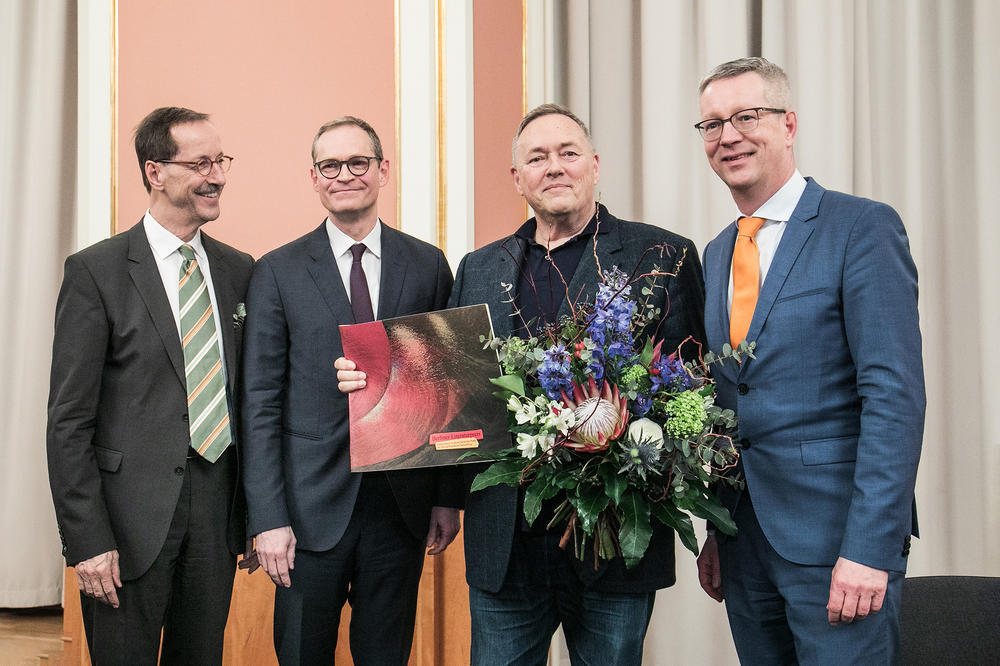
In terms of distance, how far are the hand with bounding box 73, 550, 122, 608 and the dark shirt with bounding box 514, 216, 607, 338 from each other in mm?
1171

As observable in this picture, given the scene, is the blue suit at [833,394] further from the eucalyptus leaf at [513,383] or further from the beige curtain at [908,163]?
the beige curtain at [908,163]

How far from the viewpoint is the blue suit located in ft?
5.02

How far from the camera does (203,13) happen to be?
132 inches

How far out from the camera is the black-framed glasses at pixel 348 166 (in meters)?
2.15

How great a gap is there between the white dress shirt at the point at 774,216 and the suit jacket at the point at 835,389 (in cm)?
5

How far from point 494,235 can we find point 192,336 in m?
1.55

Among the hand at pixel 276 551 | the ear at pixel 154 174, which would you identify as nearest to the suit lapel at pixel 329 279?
the ear at pixel 154 174

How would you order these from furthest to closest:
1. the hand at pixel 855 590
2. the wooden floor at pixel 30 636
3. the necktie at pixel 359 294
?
the wooden floor at pixel 30 636 < the necktie at pixel 359 294 < the hand at pixel 855 590

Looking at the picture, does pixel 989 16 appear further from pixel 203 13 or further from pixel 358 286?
pixel 203 13

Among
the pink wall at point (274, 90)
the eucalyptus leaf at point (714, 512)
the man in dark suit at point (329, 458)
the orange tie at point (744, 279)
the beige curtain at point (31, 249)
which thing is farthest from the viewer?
the beige curtain at point (31, 249)

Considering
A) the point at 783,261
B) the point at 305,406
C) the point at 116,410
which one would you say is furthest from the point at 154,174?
the point at 783,261

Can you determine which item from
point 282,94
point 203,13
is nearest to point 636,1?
point 282,94

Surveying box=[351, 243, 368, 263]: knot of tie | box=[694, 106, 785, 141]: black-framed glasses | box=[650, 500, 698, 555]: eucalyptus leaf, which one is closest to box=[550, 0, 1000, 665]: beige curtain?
box=[694, 106, 785, 141]: black-framed glasses

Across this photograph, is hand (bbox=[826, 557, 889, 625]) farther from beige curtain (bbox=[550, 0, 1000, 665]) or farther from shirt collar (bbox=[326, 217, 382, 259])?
beige curtain (bbox=[550, 0, 1000, 665])
